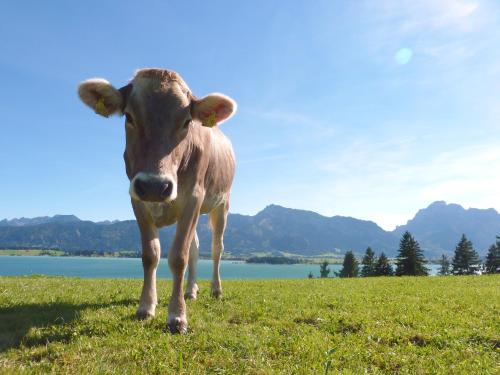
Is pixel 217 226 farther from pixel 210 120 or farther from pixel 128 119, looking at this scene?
pixel 128 119

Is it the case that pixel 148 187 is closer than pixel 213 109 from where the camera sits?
Yes

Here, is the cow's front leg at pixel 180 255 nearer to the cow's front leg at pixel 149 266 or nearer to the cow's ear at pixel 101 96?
the cow's front leg at pixel 149 266

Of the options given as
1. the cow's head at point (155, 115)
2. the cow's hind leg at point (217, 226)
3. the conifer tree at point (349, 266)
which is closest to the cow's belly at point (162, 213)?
the cow's head at point (155, 115)

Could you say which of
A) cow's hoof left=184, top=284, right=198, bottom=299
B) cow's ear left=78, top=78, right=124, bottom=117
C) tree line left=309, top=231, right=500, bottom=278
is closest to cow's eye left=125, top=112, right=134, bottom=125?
cow's ear left=78, top=78, right=124, bottom=117

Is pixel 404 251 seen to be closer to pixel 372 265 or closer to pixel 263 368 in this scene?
pixel 372 265

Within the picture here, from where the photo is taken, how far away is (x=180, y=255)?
22.6 feet

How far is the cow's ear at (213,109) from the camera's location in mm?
6910

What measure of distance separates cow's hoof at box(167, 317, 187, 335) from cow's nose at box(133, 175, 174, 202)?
2.02 m

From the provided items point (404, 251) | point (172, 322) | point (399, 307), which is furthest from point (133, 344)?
point (404, 251)

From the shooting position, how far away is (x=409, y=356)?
5.41 meters

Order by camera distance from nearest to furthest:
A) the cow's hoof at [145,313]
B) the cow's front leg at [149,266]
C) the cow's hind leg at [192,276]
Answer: the cow's hoof at [145,313] → the cow's front leg at [149,266] → the cow's hind leg at [192,276]

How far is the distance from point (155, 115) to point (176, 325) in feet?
10.7

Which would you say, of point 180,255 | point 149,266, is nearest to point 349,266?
point 149,266

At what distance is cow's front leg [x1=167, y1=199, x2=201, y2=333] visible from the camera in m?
6.42
